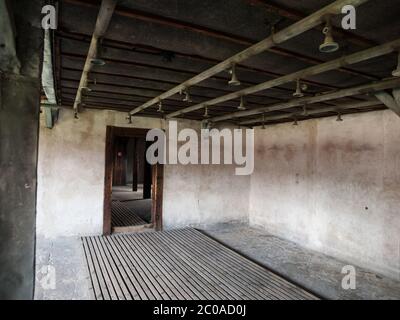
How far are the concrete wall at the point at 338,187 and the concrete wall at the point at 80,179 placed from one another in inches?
79.4

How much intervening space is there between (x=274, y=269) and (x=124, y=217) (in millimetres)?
3984

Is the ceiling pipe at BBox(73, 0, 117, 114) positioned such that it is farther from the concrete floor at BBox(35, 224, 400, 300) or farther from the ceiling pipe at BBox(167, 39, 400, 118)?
the concrete floor at BBox(35, 224, 400, 300)

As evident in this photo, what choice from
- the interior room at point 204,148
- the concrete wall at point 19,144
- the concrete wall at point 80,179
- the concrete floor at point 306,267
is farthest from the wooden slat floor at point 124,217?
the concrete wall at point 19,144

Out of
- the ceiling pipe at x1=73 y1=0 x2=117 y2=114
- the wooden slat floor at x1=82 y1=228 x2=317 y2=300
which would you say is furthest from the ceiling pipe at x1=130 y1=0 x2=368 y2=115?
the wooden slat floor at x1=82 y1=228 x2=317 y2=300

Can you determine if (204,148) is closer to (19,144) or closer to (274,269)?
(274,269)

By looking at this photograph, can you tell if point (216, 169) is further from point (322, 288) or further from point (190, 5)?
point (190, 5)

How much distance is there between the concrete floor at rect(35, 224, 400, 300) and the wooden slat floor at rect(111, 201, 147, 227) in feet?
4.17

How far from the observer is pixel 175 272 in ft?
12.5

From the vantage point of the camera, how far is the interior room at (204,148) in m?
1.60

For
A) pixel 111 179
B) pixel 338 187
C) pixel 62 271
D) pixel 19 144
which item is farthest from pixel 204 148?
pixel 19 144
